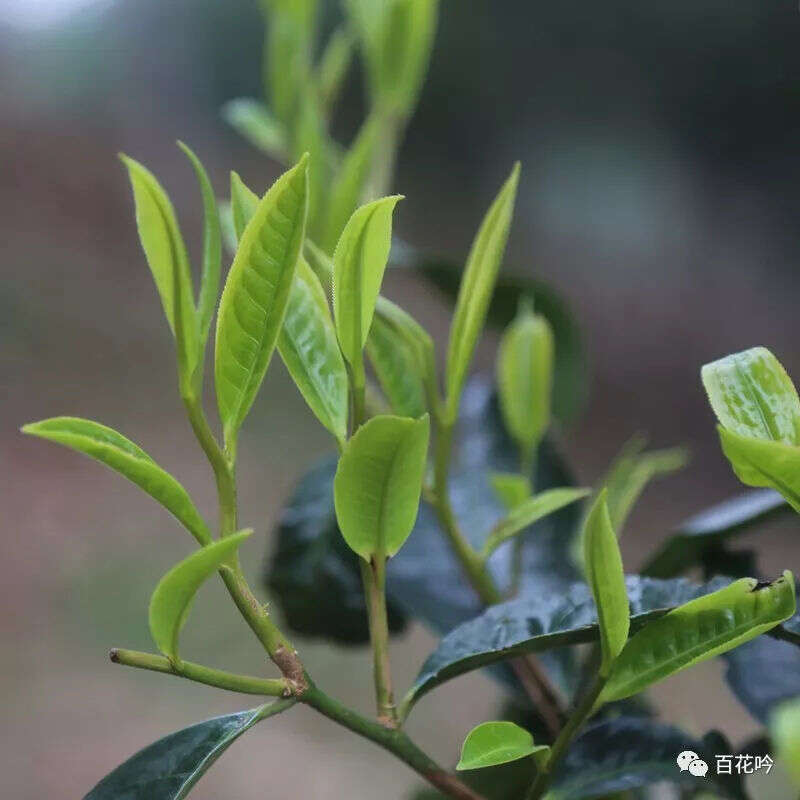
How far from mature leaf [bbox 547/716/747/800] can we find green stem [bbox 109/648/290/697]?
0.35 feet

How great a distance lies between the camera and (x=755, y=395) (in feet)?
0.73

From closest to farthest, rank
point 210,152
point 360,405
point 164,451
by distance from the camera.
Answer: point 360,405 < point 164,451 < point 210,152

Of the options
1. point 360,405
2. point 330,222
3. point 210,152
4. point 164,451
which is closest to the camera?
point 360,405

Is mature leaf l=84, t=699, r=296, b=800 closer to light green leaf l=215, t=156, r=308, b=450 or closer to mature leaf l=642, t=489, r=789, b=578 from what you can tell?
light green leaf l=215, t=156, r=308, b=450

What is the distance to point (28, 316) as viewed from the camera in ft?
6.50

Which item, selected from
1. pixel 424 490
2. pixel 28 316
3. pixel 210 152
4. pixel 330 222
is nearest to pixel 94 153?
pixel 210 152

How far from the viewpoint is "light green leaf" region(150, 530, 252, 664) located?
0.20m

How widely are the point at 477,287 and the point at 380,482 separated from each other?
0.27 feet

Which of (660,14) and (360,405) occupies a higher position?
(660,14)

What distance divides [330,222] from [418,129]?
1.83m

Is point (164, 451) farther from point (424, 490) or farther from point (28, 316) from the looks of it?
point (424, 490)

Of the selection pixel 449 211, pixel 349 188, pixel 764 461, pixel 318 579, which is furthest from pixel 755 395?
pixel 449 211

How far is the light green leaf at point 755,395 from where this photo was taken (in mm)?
220

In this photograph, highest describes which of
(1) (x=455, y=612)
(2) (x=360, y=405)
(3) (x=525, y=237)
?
(3) (x=525, y=237)
